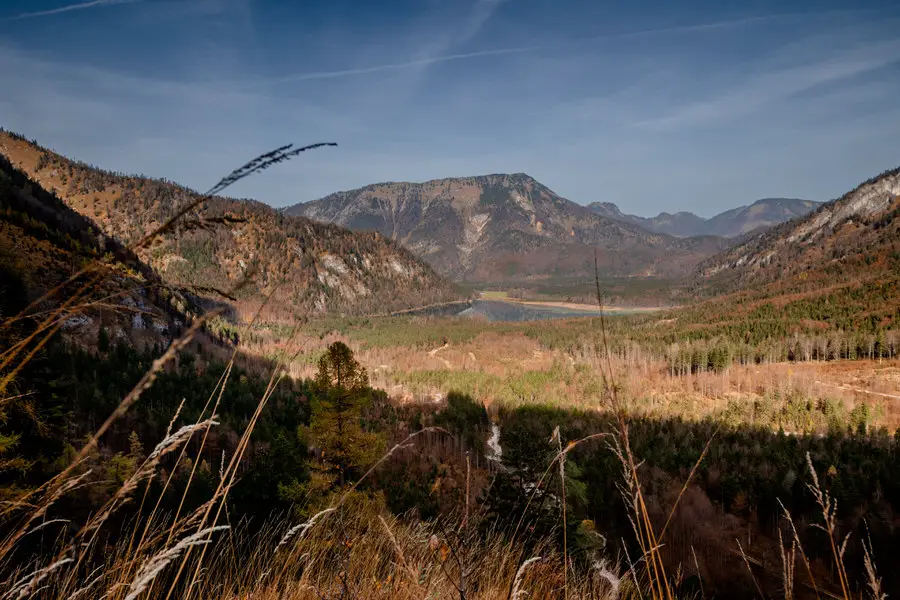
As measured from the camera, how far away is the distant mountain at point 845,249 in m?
113

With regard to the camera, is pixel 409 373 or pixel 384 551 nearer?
pixel 384 551

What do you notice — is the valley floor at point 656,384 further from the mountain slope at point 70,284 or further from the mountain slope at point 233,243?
the mountain slope at point 233,243

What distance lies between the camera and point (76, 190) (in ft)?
458

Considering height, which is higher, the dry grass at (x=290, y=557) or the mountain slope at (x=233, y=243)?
the mountain slope at (x=233, y=243)

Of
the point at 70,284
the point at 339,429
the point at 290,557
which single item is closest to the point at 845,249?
the point at 339,429

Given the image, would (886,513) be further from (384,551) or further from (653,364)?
(653,364)

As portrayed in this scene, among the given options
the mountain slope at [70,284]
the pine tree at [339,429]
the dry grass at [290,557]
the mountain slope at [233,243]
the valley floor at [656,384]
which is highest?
the mountain slope at [233,243]

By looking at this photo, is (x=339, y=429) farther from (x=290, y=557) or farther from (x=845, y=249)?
(x=845, y=249)

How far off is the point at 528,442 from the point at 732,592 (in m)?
8.85

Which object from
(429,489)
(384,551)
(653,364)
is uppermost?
(384,551)

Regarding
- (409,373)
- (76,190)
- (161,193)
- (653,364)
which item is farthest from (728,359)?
(76,190)

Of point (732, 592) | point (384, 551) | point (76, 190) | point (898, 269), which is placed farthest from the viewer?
point (76, 190)

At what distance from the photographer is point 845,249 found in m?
144

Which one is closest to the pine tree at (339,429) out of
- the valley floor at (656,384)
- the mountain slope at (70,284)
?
the mountain slope at (70,284)
